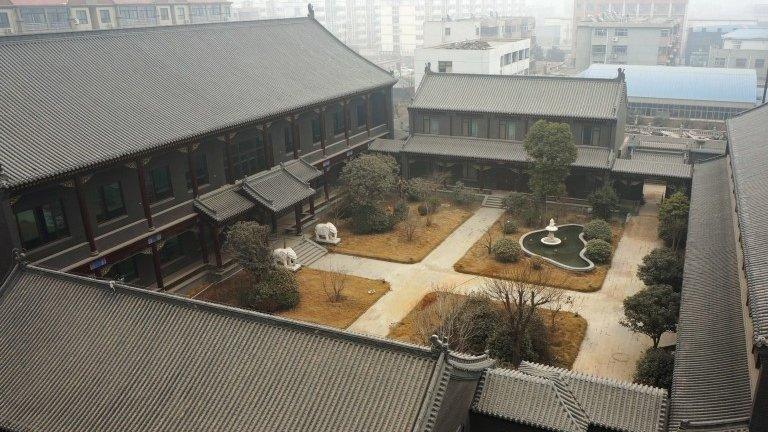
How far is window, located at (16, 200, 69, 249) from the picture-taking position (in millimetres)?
21766

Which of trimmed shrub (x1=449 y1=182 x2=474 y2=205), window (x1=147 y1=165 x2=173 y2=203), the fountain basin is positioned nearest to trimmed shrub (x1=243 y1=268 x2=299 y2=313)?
window (x1=147 y1=165 x2=173 y2=203)

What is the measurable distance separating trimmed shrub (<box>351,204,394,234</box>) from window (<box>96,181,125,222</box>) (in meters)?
12.5

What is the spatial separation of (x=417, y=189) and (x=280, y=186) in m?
8.74

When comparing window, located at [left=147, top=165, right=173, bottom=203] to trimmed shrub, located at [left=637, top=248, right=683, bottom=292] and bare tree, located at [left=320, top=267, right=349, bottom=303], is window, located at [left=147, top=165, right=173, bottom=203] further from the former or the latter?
trimmed shrub, located at [left=637, top=248, right=683, bottom=292]

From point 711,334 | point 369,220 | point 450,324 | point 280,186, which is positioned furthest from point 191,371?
point 369,220

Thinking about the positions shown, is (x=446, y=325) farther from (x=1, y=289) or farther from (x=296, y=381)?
(x=1, y=289)

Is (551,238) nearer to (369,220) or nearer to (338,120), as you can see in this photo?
(369,220)

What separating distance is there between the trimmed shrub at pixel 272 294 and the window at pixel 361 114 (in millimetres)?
18449

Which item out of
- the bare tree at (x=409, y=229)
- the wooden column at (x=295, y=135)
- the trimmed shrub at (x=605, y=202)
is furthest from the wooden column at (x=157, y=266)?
the trimmed shrub at (x=605, y=202)

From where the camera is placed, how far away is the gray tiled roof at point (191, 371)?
507 inches

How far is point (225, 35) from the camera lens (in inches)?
1377

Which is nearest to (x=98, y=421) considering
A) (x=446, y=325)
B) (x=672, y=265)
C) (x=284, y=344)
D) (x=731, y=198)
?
(x=284, y=344)

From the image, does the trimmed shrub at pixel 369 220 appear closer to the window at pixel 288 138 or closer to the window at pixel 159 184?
the window at pixel 288 138

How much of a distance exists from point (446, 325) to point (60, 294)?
11.7 meters
